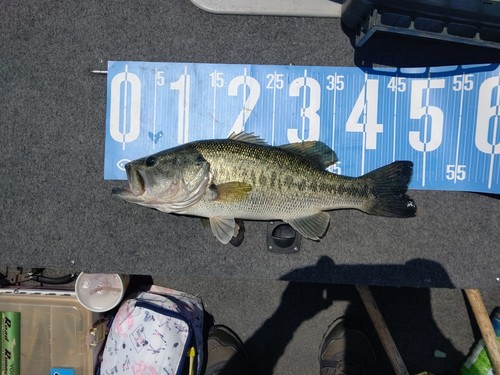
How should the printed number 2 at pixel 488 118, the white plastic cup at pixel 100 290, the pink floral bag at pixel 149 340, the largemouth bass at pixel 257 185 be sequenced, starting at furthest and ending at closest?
the white plastic cup at pixel 100 290, the pink floral bag at pixel 149 340, the printed number 2 at pixel 488 118, the largemouth bass at pixel 257 185

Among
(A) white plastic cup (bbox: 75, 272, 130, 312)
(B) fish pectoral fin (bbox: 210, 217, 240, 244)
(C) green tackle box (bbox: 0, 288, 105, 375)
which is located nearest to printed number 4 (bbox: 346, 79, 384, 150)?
(B) fish pectoral fin (bbox: 210, 217, 240, 244)

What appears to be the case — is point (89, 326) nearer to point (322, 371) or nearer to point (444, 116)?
point (322, 371)

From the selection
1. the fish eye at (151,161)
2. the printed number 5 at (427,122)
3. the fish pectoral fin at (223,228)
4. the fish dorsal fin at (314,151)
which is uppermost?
the printed number 5 at (427,122)

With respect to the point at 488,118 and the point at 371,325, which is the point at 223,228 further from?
the point at 488,118

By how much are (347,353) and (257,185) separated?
1399 mm

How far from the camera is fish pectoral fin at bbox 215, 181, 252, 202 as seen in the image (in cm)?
174

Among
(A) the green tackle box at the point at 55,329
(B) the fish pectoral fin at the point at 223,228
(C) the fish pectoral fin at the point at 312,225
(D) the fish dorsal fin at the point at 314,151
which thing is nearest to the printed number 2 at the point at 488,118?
(D) the fish dorsal fin at the point at 314,151

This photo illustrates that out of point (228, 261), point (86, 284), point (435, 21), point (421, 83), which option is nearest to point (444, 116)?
point (421, 83)

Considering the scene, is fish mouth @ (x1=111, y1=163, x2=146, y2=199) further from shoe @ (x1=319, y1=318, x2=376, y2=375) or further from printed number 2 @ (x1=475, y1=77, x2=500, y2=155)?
printed number 2 @ (x1=475, y1=77, x2=500, y2=155)

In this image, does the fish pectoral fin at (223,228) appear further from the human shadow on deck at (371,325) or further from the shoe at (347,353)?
the shoe at (347,353)

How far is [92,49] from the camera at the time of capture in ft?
6.87

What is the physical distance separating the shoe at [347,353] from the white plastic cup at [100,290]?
1.41m

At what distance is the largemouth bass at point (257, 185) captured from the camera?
68.3 inches

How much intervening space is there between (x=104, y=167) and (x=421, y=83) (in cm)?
187
